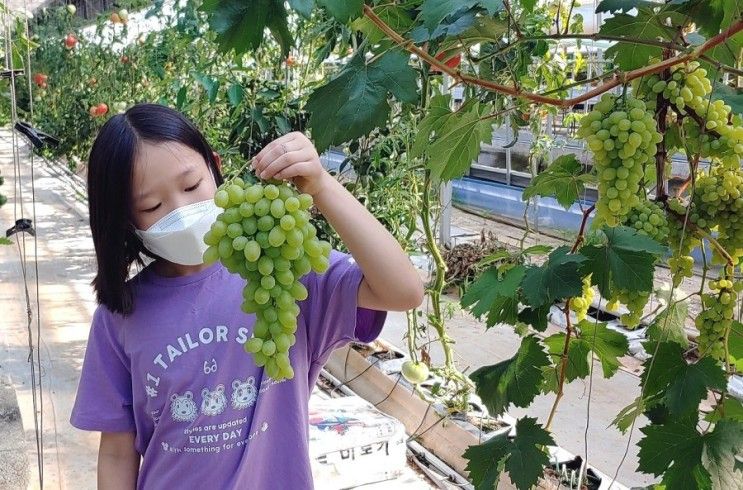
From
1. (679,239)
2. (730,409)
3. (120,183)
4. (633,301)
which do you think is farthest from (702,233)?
(120,183)

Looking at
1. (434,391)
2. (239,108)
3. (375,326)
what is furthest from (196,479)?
(239,108)

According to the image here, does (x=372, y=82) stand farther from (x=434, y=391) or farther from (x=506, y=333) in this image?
(x=506, y=333)

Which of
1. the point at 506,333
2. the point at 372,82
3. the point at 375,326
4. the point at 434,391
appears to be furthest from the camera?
the point at 506,333

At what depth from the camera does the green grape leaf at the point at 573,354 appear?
114cm

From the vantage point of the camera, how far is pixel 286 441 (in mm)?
1131

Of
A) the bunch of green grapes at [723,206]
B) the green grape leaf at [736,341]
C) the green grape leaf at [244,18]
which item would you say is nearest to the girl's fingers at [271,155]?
the green grape leaf at [244,18]

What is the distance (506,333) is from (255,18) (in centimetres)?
362

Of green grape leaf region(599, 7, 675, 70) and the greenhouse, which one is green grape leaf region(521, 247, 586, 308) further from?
green grape leaf region(599, 7, 675, 70)

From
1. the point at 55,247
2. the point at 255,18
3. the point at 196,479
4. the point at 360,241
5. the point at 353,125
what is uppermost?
the point at 255,18

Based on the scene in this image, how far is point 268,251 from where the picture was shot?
0.73 metres

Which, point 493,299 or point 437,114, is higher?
point 437,114

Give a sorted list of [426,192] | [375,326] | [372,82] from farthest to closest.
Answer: [426,192]
[375,326]
[372,82]

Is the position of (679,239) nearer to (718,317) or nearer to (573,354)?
(718,317)

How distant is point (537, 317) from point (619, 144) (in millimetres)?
289
